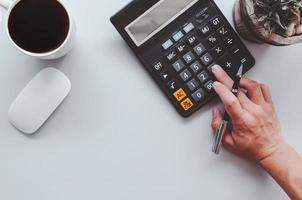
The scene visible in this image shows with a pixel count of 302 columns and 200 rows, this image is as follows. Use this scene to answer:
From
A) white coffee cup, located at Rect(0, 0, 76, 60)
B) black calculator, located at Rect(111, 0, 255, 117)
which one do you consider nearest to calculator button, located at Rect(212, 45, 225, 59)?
black calculator, located at Rect(111, 0, 255, 117)

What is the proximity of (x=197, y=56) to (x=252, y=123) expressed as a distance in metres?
0.13

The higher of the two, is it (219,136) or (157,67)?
(157,67)

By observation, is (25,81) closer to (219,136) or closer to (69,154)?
(69,154)

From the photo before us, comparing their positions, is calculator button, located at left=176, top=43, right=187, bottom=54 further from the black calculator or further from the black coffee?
the black coffee

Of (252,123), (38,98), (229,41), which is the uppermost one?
(38,98)

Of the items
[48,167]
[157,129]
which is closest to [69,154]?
[48,167]

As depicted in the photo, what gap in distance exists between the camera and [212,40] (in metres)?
0.65

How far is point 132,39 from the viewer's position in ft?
2.08

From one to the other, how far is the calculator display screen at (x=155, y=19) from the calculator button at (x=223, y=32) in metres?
0.06

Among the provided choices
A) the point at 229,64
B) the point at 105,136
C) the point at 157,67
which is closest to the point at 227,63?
the point at 229,64

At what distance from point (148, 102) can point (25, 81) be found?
0.18 m

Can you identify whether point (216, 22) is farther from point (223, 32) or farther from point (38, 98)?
point (38, 98)

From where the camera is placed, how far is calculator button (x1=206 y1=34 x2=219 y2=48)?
2.12 ft

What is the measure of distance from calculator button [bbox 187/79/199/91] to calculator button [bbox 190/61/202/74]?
0.05 feet
